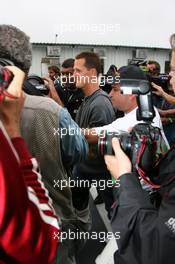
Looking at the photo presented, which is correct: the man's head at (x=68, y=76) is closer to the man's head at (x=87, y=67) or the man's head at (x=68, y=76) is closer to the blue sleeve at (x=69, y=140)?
the man's head at (x=87, y=67)

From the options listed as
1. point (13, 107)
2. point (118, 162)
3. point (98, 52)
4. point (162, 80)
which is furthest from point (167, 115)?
point (98, 52)

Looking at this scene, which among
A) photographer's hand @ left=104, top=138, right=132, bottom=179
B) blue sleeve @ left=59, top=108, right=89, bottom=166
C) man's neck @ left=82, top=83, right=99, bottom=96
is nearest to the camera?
photographer's hand @ left=104, top=138, right=132, bottom=179

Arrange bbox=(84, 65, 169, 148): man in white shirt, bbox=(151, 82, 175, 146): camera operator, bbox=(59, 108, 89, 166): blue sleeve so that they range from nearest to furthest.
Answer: bbox=(59, 108, 89, 166): blue sleeve < bbox=(84, 65, 169, 148): man in white shirt < bbox=(151, 82, 175, 146): camera operator

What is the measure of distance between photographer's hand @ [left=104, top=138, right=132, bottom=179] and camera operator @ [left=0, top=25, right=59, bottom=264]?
0.28m

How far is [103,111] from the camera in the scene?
1.87 meters

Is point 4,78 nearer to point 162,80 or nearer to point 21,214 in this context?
point 21,214

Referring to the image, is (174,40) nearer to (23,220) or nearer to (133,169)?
(133,169)

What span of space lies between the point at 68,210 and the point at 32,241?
60 centimetres

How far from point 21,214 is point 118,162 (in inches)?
16.5

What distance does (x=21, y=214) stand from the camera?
437 mm

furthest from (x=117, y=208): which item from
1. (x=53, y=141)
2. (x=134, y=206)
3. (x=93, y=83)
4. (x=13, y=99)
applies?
(x=93, y=83)

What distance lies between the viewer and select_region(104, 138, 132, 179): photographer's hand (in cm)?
79

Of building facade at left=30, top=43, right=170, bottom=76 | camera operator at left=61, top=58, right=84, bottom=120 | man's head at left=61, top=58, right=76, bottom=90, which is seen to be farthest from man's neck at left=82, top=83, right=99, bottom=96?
building facade at left=30, top=43, right=170, bottom=76

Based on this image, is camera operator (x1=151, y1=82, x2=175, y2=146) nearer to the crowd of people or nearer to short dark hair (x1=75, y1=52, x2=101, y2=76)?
short dark hair (x1=75, y1=52, x2=101, y2=76)
